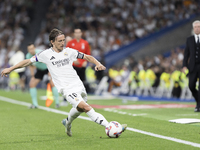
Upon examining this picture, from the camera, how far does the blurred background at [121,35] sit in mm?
21219

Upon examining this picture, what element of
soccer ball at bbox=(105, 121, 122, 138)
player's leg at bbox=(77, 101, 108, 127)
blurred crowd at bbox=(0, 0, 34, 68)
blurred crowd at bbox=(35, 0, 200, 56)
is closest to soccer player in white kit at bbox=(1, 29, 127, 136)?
player's leg at bbox=(77, 101, 108, 127)

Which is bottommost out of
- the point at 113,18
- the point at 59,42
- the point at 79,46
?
the point at 59,42

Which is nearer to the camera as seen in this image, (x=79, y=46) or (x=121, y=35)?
(x=79, y=46)

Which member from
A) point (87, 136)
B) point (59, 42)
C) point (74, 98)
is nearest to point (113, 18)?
point (59, 42)

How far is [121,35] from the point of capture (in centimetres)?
2825

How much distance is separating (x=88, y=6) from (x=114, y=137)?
88.7 feet

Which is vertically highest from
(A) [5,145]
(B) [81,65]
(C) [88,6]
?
(C) [88,6]

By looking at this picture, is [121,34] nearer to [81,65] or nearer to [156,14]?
[156,14]

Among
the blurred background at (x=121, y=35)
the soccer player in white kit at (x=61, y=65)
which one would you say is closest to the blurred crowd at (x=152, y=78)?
the blurred background at (x=121, y=35)

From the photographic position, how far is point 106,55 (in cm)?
2636

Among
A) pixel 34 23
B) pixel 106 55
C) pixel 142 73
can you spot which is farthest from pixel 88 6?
pixel 142 73

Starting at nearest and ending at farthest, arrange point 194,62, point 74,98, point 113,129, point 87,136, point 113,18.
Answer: point 113,129, point 74,98, point 87,136, point 194,62, point 113,18

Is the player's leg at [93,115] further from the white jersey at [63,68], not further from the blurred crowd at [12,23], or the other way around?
the blurred crowd at [12,23]

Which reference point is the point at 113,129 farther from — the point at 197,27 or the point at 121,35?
the point at 121,35
